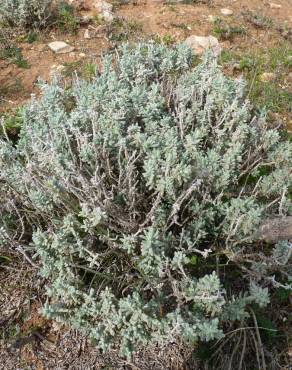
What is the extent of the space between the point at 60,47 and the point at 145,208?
2590 millimetres

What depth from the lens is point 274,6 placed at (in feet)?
18.6

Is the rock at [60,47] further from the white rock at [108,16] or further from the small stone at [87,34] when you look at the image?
the white rock at [108,16]

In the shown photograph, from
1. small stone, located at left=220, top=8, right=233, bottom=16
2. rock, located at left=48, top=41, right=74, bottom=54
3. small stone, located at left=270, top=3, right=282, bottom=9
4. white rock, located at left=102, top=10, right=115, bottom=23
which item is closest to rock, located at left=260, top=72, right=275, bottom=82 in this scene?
small stone, located at left=220, top=8, right=233, bottom=16

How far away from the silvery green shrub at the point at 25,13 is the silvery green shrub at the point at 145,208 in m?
1.95

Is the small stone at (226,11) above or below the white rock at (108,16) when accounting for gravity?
below

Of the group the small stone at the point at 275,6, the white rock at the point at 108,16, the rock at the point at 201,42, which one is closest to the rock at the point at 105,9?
the white rock at the point at 108,16

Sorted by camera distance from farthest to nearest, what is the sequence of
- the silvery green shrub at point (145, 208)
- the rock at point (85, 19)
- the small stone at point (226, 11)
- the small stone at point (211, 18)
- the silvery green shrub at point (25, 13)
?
the small stone at point (226, 11) < the small stone at point (211, 18) < the rock at point (85, 19) < the silvery green shrub at point (25, 13) < the silvery green shrub at point (145, 208)

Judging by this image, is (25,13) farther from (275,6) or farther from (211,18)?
(275,6)

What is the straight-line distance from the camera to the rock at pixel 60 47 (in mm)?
4719

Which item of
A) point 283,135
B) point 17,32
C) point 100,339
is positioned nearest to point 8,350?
point 100,339

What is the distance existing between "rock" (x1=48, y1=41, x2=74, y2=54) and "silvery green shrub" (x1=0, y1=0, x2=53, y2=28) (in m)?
0.36

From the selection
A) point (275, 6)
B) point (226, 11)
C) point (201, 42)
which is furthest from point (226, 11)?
point (201, 42)

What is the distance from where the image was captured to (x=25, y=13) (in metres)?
4.85

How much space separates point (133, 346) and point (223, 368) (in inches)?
21.1
